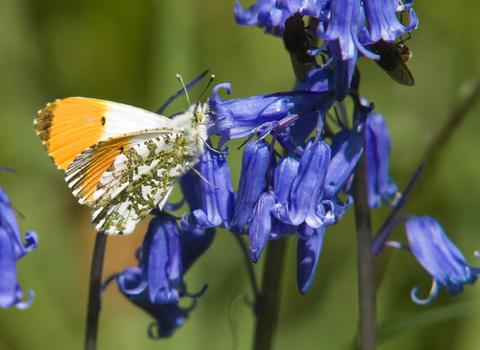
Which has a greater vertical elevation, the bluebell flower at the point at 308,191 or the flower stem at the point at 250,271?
the bluebell flower at the point at 308,191

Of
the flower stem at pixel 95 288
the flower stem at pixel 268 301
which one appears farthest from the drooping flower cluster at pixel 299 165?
the flower stem at pixel 268 301

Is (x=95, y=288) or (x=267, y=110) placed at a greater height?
(x=267, y=110)

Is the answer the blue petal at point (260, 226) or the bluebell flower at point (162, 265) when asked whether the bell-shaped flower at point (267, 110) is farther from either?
the bluebell flower at point (162, 265)

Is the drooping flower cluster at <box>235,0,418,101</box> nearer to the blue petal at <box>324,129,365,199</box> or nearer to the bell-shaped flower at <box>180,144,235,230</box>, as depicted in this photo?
the blue petal at <box>324,129,365,199</box>

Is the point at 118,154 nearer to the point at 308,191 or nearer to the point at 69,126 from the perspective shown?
the point at 69,126

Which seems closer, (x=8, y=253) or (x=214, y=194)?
(x=8, y=253)

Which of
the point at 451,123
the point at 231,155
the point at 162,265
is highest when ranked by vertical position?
the point at 451,123

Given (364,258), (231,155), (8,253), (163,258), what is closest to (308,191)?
(364,258)

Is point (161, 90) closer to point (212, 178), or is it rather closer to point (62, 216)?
point (62, 216)
